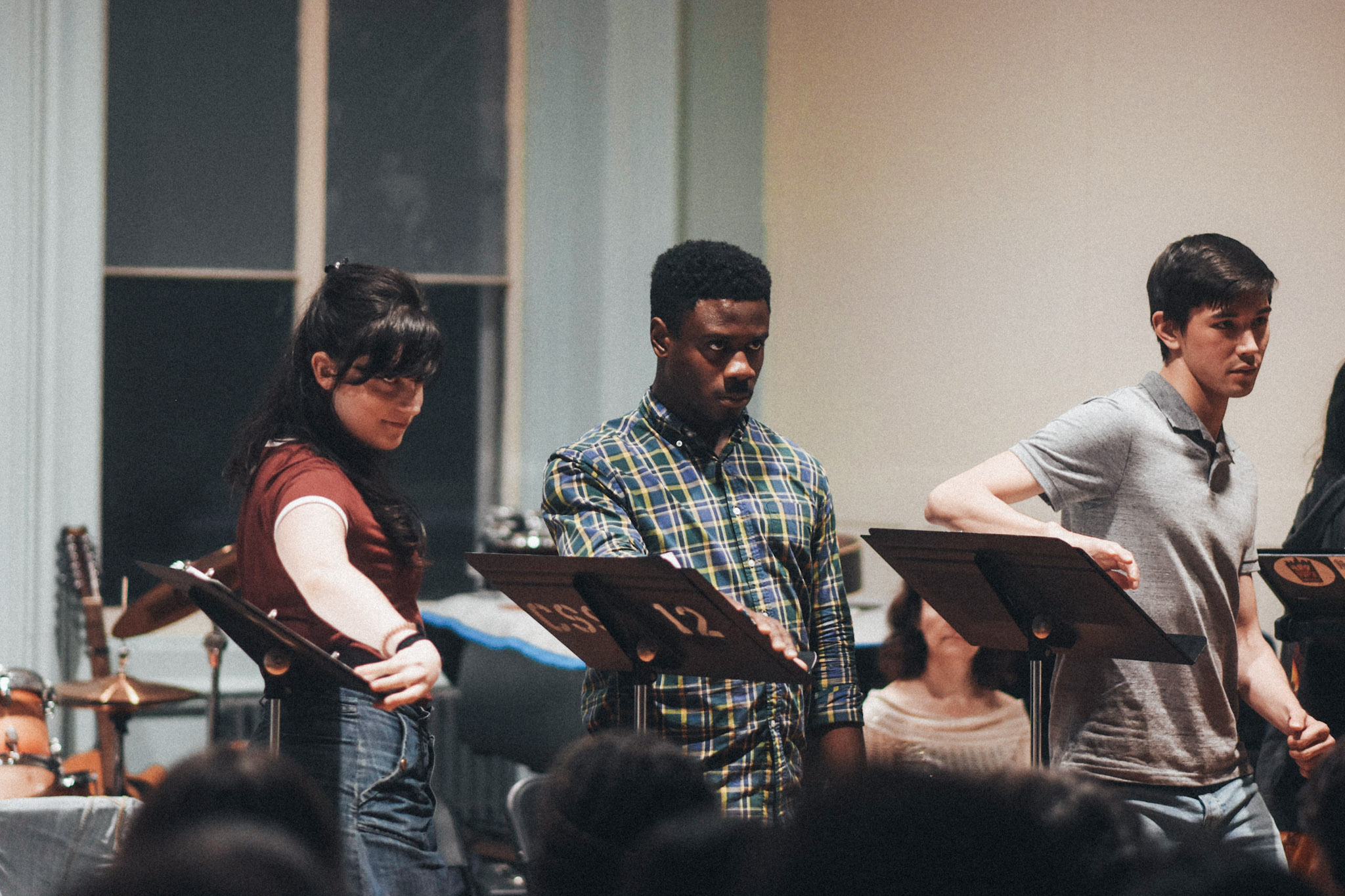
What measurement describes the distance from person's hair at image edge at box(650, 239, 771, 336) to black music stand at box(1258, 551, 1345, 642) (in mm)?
864

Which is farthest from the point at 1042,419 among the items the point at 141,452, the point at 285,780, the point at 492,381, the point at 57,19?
the point at 285,780

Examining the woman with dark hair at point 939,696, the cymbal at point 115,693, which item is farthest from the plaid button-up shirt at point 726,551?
the cymbal at point 115,693

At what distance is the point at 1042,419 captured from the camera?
447 centimetres

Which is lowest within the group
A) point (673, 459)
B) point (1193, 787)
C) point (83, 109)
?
point (1193, 787)

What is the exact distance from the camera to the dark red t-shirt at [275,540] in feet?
6.03

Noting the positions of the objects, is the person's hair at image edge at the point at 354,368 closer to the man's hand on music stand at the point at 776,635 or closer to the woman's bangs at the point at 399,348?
the woman's bangs at the point at 399,348

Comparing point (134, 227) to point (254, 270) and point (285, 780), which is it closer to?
point (254, 270)

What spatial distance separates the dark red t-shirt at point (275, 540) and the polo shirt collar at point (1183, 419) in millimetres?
1116

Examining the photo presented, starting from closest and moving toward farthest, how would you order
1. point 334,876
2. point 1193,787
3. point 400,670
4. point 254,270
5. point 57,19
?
point 334,876, point 400,670, point 1193,787, point 57,19, point 254,270

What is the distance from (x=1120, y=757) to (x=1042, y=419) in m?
2.45

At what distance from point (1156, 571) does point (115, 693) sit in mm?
2909

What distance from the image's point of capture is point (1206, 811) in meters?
2.10

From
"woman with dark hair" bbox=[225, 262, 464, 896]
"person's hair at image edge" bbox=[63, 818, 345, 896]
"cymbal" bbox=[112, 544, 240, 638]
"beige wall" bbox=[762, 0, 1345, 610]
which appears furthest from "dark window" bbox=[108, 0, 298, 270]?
"person's hair at image edge" bbox=[63, 818, 345, 896]

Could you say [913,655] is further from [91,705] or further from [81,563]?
[81,563]
